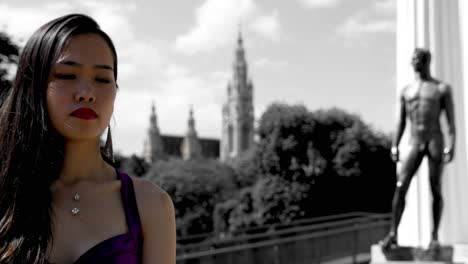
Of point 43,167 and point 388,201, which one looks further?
point 388,201

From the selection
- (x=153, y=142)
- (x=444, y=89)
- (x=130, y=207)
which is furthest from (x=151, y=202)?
(x=153, y=142)

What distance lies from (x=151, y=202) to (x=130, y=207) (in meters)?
0.05

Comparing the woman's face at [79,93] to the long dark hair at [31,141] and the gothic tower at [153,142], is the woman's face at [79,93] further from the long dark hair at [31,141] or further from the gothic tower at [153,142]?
the gothic tower at [153,142]

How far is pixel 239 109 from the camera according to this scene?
14462cm

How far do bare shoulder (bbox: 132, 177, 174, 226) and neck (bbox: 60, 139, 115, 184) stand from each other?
10 cm

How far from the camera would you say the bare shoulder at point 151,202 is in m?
1.60

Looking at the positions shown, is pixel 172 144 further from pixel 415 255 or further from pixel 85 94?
pixel 85 94

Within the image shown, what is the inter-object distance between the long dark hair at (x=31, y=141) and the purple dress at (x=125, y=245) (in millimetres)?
166

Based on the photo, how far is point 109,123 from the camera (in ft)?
5.57

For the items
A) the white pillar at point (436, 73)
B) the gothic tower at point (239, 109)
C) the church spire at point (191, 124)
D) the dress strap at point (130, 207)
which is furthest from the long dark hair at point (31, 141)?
the church spire at point (191, 124)

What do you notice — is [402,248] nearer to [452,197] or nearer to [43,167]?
[452,197]

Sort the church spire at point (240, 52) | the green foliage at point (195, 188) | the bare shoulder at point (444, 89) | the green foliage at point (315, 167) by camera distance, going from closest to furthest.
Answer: the bare shoulder at point (444, 89) → the green foliage at point (315, 167) → the green foliage at point (195, 188) → the church spire at point (240, 52)

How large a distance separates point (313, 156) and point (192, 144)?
10557 cm

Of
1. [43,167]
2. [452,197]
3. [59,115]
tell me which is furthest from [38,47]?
[452,197]
